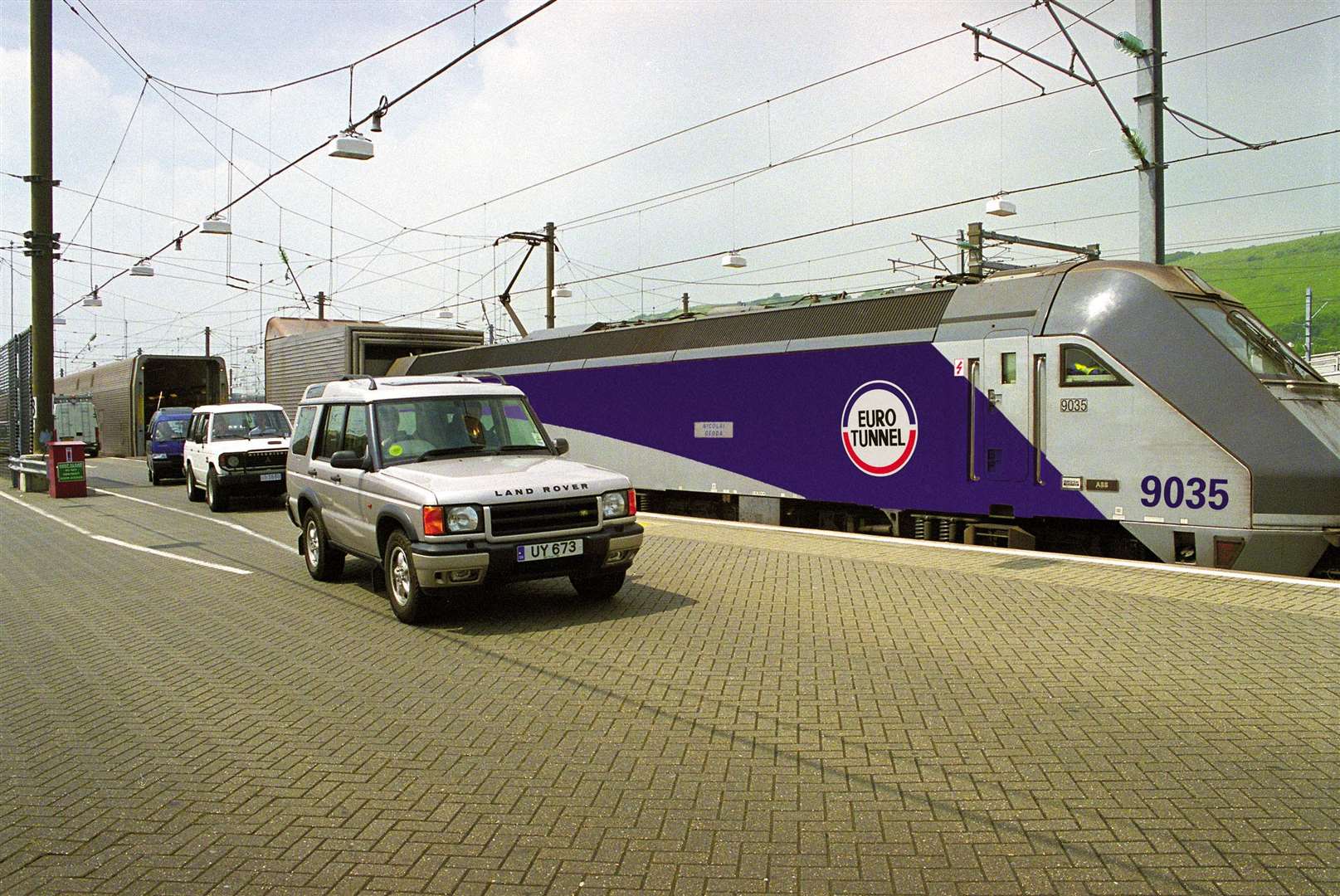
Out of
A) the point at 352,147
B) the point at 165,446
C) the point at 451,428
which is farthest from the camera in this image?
the point at 165,446

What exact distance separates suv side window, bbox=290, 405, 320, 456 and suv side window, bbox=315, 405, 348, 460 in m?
0.30

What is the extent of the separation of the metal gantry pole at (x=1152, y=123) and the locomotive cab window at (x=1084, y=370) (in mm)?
3969

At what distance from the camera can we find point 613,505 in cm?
804

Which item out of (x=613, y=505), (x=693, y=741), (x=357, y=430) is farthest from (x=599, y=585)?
(x=693, y=741)

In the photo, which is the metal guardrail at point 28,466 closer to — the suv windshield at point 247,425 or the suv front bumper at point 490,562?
the suv windshield at point 247,425

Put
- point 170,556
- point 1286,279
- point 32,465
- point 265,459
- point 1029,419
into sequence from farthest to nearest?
point 1286,279
point 32,465
point 265,459
point 170,556
point 1029,419

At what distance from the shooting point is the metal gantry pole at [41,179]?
74.5 ft

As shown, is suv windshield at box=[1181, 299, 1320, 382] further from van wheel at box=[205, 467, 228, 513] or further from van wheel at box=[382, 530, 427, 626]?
van wheel at box=[205, 467, 228, 513]

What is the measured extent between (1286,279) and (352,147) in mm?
123456

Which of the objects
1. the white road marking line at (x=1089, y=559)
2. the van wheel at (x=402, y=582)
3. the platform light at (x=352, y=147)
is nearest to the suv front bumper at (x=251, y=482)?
the platform light at (x=352, y=147)

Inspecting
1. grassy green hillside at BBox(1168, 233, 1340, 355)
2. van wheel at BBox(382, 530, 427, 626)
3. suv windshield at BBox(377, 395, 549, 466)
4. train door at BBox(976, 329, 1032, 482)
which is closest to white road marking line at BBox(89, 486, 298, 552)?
suv windshield at BBox(377, 395, 549, 466)

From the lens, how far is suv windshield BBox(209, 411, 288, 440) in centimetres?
1962

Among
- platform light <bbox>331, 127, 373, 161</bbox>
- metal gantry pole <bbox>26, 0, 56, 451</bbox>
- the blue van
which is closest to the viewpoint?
platform light <bbox>331, 127, 373, 161</bbox>

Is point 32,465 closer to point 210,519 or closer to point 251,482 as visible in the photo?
point 251,482
